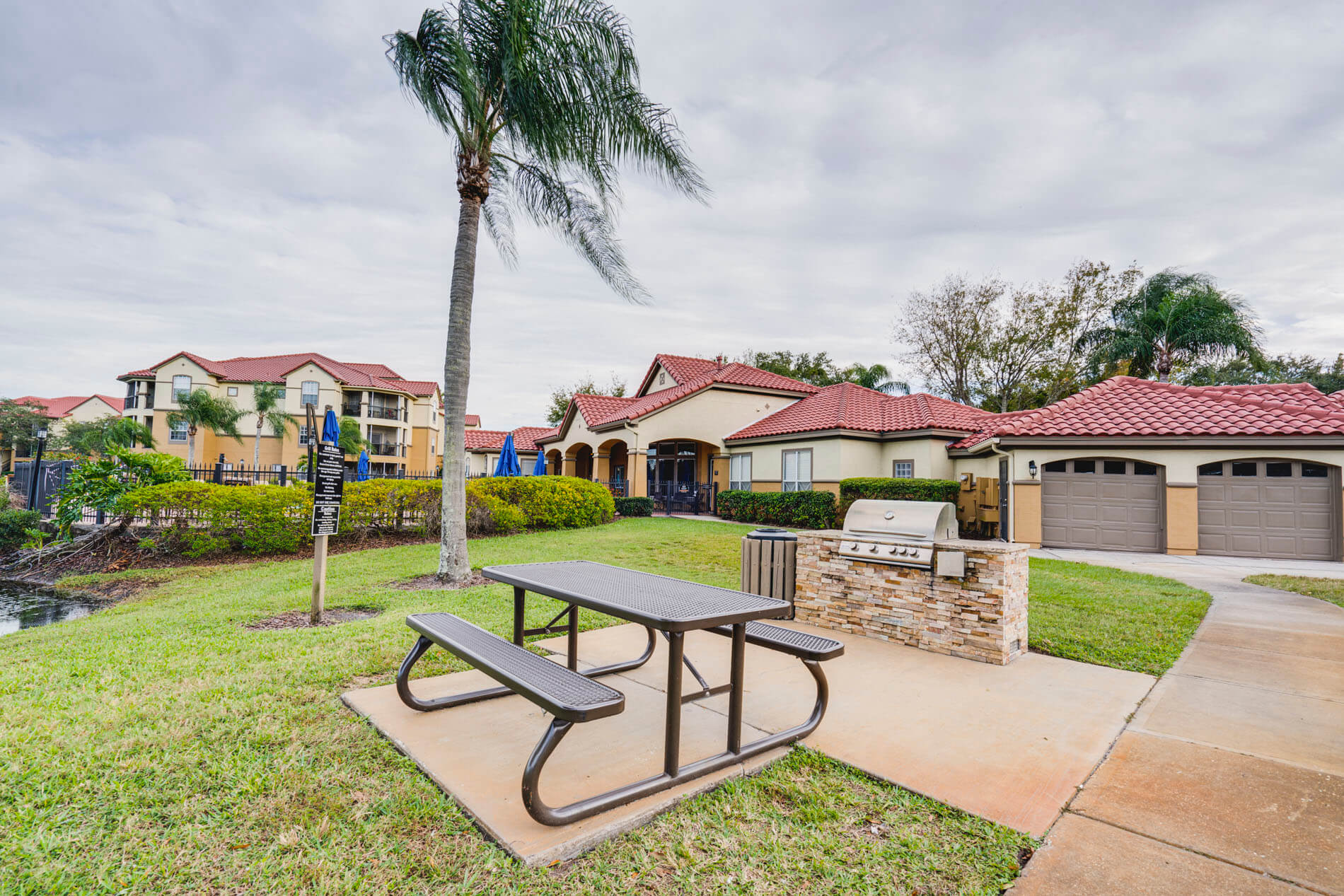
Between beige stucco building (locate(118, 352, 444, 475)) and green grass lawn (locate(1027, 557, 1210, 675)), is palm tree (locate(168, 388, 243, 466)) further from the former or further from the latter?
green grass lawn (locate(1027, 557, 1210, 675))

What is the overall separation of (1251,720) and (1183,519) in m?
14.0

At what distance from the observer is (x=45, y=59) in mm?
9383

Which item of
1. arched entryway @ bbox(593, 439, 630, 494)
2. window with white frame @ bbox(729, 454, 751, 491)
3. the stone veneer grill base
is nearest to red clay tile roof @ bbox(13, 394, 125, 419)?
arched entryway @ bbox(593, 439, 630, 494)

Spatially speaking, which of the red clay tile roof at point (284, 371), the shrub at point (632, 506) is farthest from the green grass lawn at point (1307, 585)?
the red clay tile roof at point (284, 371)

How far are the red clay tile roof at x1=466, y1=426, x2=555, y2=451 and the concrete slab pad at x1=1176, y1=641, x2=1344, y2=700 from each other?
40707 millimetres

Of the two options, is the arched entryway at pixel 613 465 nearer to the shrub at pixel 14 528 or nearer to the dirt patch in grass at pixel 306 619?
the shrub at pixel 14 528

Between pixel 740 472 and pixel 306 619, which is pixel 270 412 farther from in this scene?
pixel 306 619

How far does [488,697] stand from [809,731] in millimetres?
2075

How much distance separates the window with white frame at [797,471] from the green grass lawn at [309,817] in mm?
18339

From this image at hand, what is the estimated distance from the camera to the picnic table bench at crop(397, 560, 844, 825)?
247cm

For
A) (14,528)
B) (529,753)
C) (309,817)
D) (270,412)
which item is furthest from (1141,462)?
(270,412)

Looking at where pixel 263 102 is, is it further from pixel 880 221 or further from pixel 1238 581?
pixel 1238 581

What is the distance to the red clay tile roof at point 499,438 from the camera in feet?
150

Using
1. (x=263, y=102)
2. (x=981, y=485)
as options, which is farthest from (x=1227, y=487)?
(x=263, y=102)
